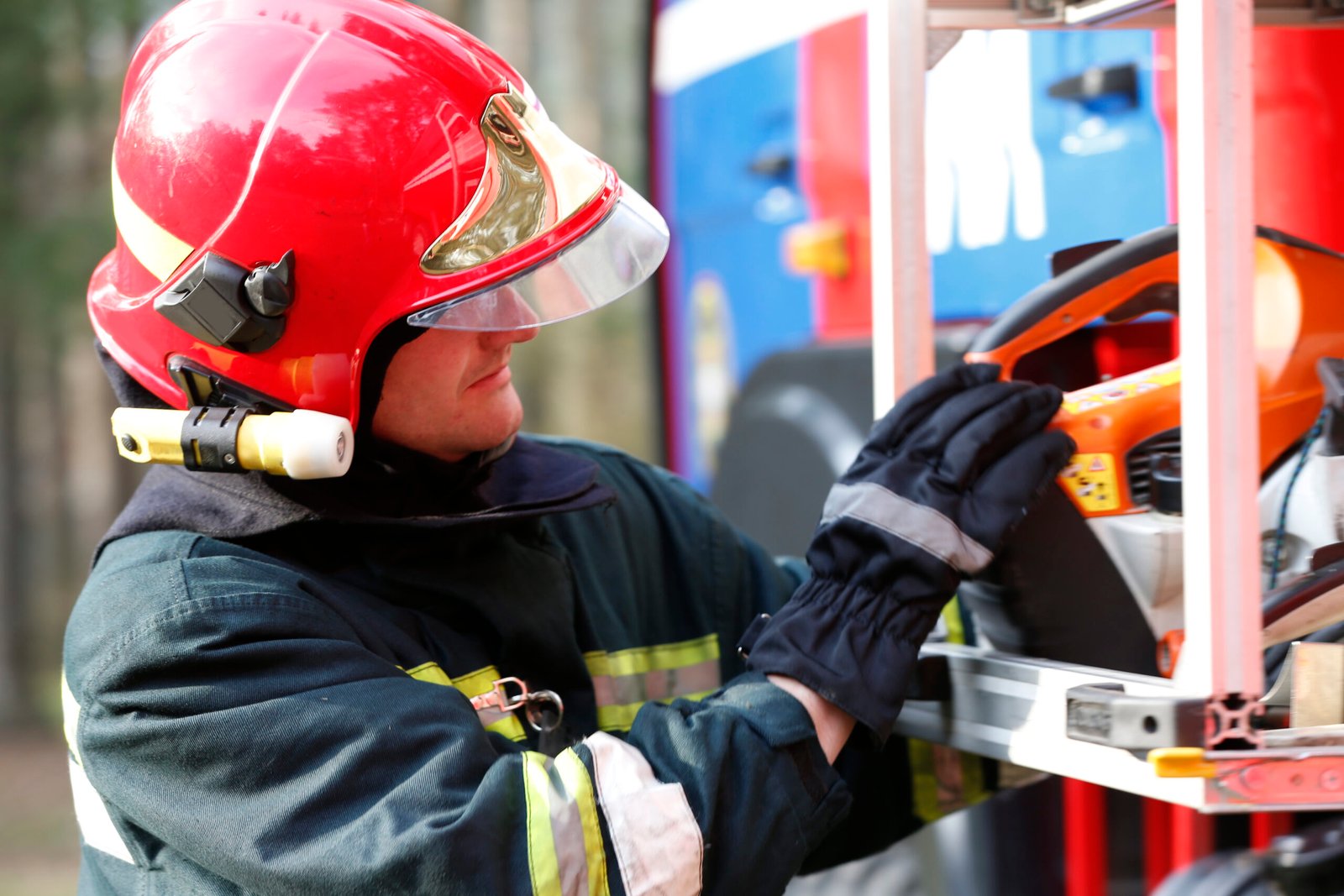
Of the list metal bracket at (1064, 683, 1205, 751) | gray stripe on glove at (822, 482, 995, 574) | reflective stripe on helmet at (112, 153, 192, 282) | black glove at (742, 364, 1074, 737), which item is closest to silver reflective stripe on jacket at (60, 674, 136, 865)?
reflective stripe on helmet at (112, 153, 192, 282)

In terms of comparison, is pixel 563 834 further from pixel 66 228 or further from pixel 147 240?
pixel 66 228

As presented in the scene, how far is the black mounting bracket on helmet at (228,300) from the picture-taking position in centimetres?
141

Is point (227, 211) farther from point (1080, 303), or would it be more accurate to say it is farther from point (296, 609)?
point (1080, 303)

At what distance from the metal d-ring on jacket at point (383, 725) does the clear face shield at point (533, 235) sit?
0.20 m

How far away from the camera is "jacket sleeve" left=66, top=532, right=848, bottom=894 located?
1.23m

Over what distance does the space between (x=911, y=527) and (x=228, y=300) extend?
687mm

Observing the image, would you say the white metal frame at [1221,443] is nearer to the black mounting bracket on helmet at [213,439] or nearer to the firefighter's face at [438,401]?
the firefighter's face at [438,401]

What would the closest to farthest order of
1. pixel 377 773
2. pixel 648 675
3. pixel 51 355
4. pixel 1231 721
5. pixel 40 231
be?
pixel 1231 721, pixel 377 773, pixel 648 675, pixel 40 231, pixel 51 355

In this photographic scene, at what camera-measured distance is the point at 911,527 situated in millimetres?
1295

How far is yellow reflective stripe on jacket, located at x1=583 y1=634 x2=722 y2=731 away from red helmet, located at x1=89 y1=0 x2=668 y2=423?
0.41 m

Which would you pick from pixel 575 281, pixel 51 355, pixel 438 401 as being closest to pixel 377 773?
pixel 438 401

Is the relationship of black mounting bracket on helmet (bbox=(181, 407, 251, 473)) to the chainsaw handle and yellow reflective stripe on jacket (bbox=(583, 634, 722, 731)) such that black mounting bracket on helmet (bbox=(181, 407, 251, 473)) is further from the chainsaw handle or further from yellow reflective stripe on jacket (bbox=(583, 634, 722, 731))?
the chainsaw handle

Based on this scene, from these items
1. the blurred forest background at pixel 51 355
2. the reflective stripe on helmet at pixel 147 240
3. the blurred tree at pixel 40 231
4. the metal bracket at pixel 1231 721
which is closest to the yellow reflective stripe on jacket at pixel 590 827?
the metal bracket at pixel 1231 721

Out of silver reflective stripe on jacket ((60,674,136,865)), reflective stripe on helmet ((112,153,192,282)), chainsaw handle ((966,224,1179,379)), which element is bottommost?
silver reflective stripe on jacket ((60,674,136,865))
